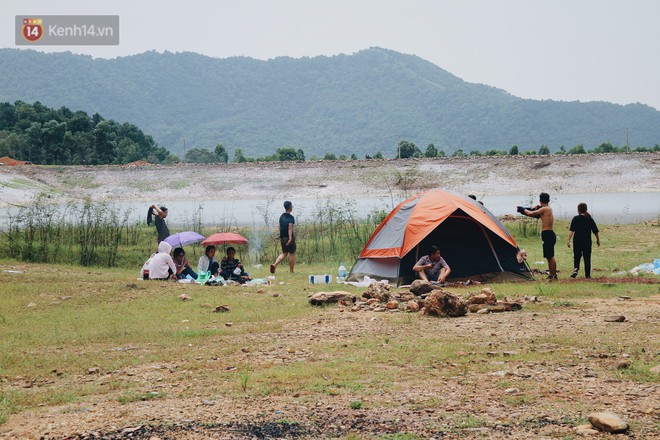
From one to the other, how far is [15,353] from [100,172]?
181ft

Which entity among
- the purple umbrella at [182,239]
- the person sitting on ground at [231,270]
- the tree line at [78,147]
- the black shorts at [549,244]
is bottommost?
the person sitting on ground at [231,270]

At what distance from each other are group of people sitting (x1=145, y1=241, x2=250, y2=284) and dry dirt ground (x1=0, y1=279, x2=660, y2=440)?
6723 millimetres

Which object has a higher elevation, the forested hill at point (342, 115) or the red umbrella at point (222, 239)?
the forested hill at point (342, 115)

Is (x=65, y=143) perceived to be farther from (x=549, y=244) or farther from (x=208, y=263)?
(x=549, y=244)

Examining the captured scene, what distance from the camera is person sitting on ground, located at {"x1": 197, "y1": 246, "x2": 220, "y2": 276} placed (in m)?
15.2

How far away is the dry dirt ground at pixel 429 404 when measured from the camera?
546 centimetres

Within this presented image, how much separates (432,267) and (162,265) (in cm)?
528

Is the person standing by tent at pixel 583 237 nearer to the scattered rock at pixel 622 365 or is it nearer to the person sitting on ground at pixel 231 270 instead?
the person sitting on ground at pixel 231 270

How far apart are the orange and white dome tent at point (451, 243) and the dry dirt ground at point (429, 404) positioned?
18.9 feet

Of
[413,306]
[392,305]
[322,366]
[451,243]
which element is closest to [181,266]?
[451,243]

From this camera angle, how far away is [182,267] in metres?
15.4

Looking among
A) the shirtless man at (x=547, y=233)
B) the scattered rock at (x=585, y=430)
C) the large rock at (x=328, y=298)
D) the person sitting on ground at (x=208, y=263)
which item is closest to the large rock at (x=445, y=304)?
the large rock at (x=328, y=298)

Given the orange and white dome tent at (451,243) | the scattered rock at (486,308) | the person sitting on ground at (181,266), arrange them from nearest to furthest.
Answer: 1. the scattered rock at (486,308)
2. the orange and white dome tent at (451,243)
3. the person sitting on ground at (181,266)

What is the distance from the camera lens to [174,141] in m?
166
